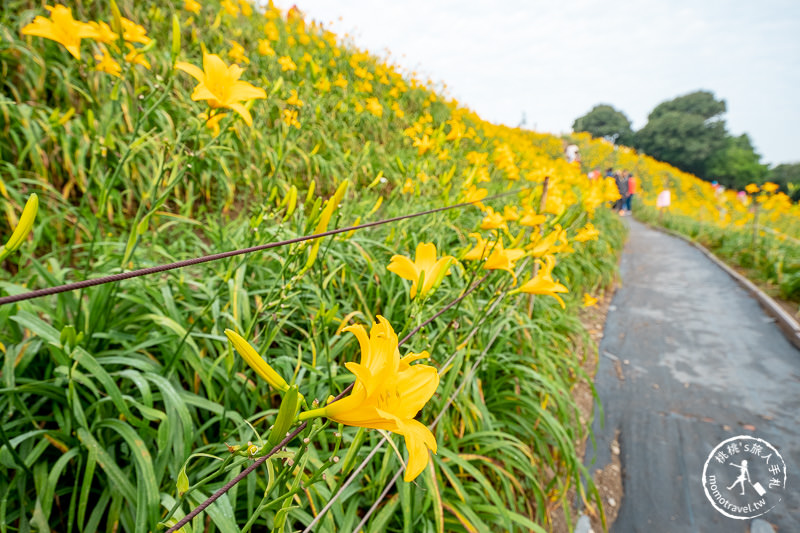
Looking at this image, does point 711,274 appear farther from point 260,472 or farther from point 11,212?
point 11,212

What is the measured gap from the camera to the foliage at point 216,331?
3.04ft

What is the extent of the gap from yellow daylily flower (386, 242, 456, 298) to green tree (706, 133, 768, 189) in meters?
34.3

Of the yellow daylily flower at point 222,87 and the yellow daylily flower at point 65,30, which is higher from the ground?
the yellow daylily flower at point 65,30

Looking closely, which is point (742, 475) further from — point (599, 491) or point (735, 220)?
point (735, 220)

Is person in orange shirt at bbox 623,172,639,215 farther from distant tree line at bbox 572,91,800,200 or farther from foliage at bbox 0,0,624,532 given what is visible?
distant tree line at bbox 572,91,800,200

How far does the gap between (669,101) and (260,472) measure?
40820 mm

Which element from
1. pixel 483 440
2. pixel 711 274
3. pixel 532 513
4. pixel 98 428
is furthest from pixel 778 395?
pixel 98 428

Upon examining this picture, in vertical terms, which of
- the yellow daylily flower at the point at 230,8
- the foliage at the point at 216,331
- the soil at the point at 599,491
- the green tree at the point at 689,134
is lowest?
the soil at the point at 599,491

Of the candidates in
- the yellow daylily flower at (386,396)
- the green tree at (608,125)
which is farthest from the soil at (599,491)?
the green tree at (608,125)

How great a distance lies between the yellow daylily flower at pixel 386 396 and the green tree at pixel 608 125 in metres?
37.9

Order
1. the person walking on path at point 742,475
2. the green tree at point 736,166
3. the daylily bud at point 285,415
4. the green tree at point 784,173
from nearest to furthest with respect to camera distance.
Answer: the daylily bud at point 285,415 < the person walking on path at point 742,475 < the green tree at point 784,173 < the green tree at point 736,166

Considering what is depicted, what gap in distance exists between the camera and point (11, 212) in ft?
5.59

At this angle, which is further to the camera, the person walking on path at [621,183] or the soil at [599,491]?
the person walking on path at [621,183]

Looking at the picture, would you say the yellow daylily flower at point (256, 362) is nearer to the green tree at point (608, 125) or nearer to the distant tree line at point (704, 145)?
the distant tree line at point (704, 145)
